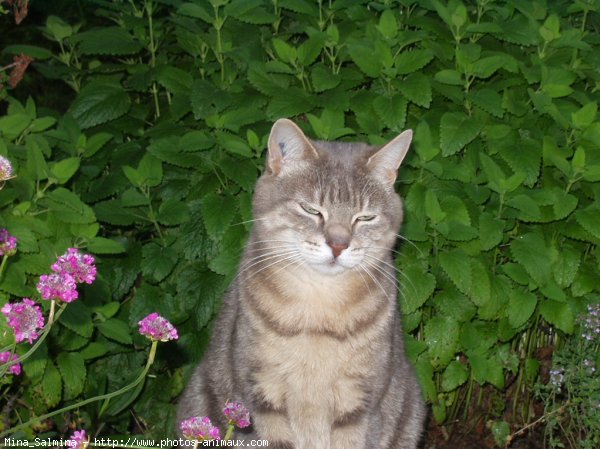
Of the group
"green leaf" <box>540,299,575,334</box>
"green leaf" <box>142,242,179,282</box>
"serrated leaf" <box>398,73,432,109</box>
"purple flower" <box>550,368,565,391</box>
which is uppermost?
"serrated leaf" <box>398,73,432,109</box>

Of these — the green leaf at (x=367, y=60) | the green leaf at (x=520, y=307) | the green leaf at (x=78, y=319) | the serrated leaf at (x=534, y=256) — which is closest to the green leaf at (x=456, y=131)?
the green leaf at (x=367, y=60)

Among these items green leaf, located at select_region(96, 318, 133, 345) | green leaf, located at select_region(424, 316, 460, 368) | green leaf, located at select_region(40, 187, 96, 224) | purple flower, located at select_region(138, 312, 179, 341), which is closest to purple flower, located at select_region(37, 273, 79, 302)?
purple flower, located at select_region(138, 312, 179, 341)

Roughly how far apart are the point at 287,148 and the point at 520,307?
55.3 inches

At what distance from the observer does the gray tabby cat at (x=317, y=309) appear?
3412 millimetres

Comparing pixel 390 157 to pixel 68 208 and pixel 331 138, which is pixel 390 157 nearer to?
pixel 331 138

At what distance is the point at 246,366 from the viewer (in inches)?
135

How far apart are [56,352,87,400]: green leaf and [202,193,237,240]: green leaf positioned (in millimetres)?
840

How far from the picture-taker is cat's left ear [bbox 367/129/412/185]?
360 centimetres

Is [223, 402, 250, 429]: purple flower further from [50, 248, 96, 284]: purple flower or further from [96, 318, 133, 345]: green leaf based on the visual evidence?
[96, 318, 133, 345]: green leaf

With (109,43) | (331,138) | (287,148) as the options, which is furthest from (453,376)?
(109,43)

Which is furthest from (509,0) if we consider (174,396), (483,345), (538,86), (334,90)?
(174,396)

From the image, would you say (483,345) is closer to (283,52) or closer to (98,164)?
(283,52)

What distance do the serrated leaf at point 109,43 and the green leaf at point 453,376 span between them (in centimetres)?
230

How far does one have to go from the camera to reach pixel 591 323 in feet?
14.1
